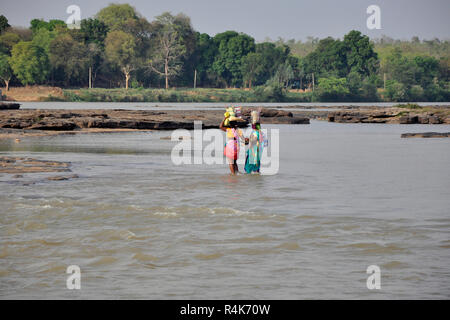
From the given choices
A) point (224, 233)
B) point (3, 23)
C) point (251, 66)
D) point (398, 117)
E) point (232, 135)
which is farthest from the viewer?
point (251, 66)

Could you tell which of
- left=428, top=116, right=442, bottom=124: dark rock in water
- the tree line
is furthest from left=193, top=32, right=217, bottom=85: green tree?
left=428, top=116, right=442, bottom=124: dark rock in water

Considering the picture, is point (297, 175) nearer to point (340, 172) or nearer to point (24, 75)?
point (340, 172)

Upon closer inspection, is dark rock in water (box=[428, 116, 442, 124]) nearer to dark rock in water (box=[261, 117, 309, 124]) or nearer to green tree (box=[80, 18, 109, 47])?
dark rock in water (box=[261, 117, 309, 124])

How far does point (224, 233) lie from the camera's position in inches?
360

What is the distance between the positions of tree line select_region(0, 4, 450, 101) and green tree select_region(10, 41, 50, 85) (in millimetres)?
315

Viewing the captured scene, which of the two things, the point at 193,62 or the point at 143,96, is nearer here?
the point at 143,96

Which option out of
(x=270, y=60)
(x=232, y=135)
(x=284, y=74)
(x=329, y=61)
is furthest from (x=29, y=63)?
(x=232, y=135)

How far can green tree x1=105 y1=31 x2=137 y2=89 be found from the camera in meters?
126

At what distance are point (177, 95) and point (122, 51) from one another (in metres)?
14.4

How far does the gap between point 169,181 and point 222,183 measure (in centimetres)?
115

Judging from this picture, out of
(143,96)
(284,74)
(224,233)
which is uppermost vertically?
(284,74)

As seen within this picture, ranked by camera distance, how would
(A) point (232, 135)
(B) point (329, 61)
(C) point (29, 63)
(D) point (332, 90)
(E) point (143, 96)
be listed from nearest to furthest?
(A) point (232, 135), (C) point (29, 63), (E) point (143, 96), (D) point (332, 90), (B) point (329, 61)

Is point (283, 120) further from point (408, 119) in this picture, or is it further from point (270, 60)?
point (270, 60)

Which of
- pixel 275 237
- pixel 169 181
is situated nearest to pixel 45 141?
pixel 169 181
